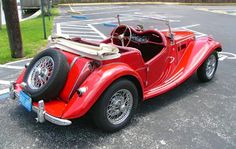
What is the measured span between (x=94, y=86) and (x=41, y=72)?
0.80m

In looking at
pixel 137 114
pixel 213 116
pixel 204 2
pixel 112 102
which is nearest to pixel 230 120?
pixel 213 116

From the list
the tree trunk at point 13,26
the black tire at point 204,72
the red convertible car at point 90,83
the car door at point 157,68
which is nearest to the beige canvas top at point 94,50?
the red convertible car at point 90,83

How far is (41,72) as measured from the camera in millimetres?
3592

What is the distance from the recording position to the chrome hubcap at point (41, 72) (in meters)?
3.52

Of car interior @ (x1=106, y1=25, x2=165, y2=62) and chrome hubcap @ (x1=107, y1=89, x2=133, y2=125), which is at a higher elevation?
car interior @ (x1=106, y1=25, x2=165, y2=62)

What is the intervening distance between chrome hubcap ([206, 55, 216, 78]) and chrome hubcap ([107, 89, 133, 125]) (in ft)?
7.04

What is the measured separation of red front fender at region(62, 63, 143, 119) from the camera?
312 cm

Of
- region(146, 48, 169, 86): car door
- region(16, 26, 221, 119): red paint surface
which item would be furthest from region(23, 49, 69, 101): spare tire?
region(146, 48, 169, 86): car door

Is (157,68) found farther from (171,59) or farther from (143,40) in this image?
(143,40)

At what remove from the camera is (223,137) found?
11.5 ft

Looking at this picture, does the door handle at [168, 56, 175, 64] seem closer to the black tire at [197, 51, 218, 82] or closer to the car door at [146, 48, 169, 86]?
the car door at [146, 48, 169, 86]

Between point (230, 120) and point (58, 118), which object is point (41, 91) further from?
point (230, 120)

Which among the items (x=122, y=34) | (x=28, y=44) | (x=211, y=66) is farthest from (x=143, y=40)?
(x=28, y=44)

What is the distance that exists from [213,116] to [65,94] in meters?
2.10
